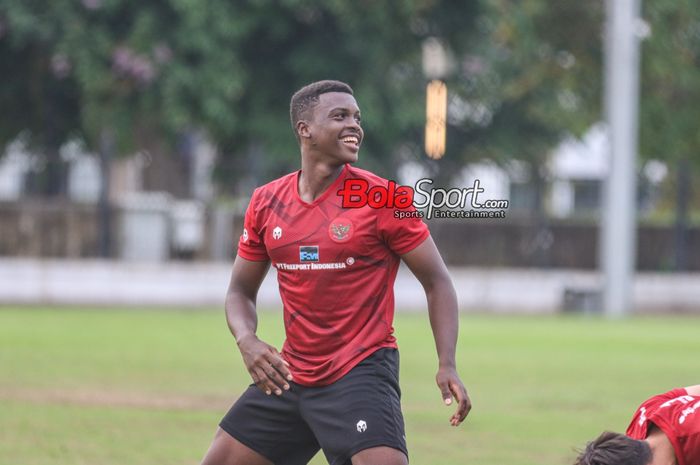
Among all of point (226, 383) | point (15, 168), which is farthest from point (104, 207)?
point (226, 383)

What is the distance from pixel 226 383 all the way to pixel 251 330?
845cm

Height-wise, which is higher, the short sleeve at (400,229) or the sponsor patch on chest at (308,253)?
the short sleeve at (400,229)

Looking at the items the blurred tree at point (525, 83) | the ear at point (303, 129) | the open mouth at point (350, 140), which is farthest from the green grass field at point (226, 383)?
the blurred tree at point (525, 83)

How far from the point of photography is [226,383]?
49.5ft

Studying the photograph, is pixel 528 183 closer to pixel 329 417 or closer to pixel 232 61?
pixel 232 61

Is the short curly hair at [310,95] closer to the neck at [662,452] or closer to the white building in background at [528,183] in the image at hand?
the neck at [662,452]

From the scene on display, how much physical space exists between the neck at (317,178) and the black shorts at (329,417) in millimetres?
758

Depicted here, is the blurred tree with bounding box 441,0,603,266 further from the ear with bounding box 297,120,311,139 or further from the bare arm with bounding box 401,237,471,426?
the bare arm with bounding box 401,237,471,426

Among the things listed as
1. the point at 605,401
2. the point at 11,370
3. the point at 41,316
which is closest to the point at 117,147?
the point at 41,316

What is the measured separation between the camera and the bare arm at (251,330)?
255 inches

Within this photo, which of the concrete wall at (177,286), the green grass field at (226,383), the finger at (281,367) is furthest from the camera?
the concrete wall at (177,286)

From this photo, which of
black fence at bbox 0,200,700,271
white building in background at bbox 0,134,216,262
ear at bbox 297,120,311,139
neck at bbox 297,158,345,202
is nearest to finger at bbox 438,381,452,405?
neck at bbox 297,158,345,202

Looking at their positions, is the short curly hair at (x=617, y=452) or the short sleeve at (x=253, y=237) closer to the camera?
the short curly hair at (x=617, y=452)

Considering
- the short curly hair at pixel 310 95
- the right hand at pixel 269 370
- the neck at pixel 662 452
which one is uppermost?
the short curly hair at pixel 310 95
